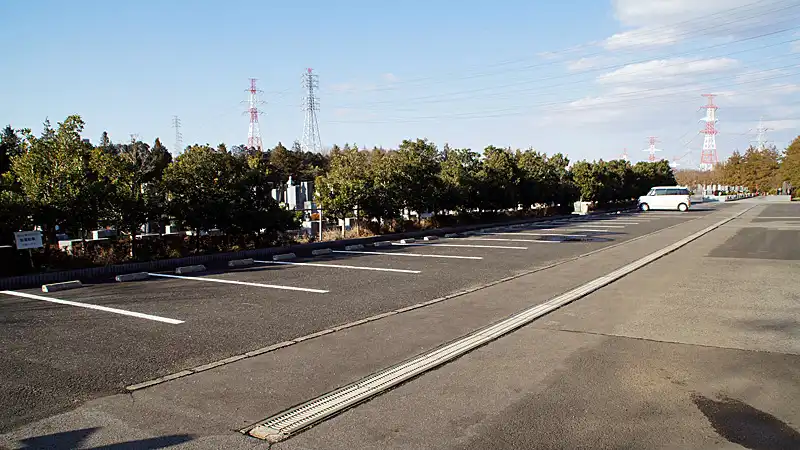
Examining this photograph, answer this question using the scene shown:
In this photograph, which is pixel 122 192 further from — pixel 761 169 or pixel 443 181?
pixel 761 169

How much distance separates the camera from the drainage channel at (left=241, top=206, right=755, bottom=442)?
423 cm

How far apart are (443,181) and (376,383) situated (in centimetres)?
1906

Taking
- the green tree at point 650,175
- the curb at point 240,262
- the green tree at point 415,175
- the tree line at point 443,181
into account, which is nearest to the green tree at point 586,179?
the tree line at point 443,181

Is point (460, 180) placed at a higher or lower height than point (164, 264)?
higher

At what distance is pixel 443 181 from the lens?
23766 millimetres

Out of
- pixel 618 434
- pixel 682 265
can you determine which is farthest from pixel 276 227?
pixel 618 434

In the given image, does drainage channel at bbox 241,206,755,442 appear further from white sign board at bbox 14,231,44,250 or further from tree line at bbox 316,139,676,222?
tree line at bbox 316,139,676,222

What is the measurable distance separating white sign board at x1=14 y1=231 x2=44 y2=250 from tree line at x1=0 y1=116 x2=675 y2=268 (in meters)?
0.54

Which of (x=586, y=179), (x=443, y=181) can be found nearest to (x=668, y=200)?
(x=586, y=179)

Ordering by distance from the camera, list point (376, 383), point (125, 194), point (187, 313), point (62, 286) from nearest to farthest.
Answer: point (376, 383)
point (187, 313)
point (62, 286)
point (125, 194)

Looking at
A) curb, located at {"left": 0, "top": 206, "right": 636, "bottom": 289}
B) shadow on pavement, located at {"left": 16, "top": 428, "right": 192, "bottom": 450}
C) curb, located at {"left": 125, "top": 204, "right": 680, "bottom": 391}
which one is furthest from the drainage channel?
curb, located at {"left": 0, "top": 206, "right": 636, "bottom": 289}

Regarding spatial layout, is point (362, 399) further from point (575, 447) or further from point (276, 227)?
point (276, 227)

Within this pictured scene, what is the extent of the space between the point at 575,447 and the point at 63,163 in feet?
42.8

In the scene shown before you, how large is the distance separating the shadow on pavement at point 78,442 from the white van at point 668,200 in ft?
142
